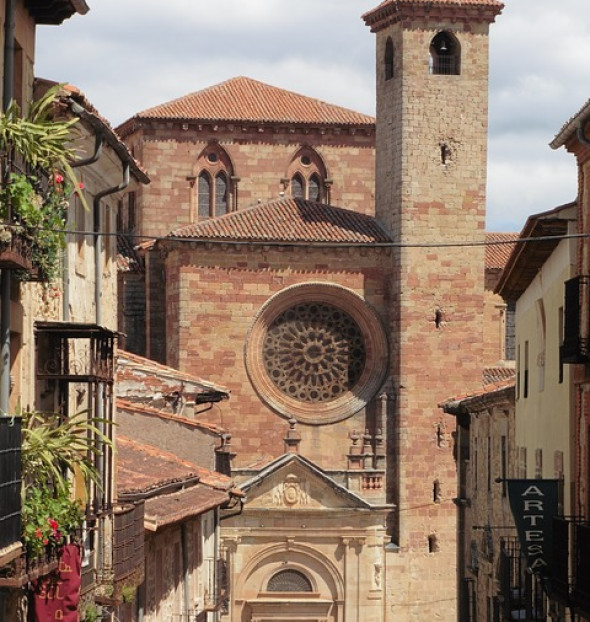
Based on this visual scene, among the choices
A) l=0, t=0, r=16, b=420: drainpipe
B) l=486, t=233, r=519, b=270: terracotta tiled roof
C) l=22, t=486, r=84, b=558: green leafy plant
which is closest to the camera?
l=22, t=486, r=84, b=558: green leafy plant

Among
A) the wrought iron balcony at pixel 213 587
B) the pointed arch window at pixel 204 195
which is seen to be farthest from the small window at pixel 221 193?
the wrought iron balcony at pixel 213 587

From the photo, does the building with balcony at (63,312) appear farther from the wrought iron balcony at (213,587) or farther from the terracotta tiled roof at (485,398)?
the terracotta tiled roof at (485,398)

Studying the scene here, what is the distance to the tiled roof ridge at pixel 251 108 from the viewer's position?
7106 centimetres

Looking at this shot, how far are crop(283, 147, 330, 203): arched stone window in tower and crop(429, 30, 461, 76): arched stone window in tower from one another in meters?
9.82

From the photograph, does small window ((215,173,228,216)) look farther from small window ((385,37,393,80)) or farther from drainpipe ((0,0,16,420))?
drainpipe ((0,0,16,420))

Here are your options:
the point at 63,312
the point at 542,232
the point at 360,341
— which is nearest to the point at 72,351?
the point at 63,312

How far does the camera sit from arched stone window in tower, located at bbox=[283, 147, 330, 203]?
72.1 metres

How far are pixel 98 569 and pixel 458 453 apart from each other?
26.5m

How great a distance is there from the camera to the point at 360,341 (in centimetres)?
6334

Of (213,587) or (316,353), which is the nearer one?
(213,587)

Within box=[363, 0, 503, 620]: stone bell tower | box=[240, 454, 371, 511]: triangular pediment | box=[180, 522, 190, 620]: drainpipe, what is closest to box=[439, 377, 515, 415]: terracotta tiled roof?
box=[180, 522, 190, 620]: drainpipe

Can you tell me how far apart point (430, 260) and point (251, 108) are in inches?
500

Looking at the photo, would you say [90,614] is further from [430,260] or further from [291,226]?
[291,226]

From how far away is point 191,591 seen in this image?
3288 centimetres
